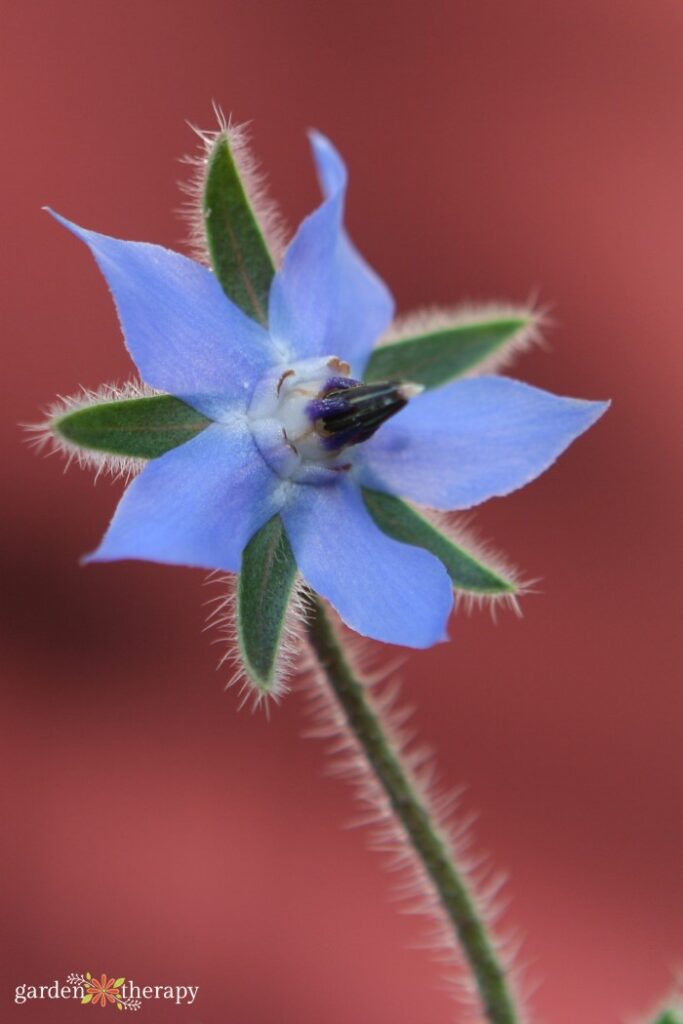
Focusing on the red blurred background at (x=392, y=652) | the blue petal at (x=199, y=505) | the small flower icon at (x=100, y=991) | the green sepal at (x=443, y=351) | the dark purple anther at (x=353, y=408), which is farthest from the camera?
the red blurred background at (x=392, y=652)

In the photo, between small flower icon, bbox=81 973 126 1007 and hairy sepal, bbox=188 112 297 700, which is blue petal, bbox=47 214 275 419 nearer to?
hairy sepal, bbox=188 112 297 700

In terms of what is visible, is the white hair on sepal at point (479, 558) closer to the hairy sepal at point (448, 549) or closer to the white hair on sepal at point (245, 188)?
the hairy sepal at point (448, 549)

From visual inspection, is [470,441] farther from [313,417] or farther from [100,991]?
[100,991]

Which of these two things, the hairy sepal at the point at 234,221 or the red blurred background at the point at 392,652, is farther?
the red blurred background at the point at 392,652

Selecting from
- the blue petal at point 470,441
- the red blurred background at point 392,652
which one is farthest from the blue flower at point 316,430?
the red blurred background at point 392,652

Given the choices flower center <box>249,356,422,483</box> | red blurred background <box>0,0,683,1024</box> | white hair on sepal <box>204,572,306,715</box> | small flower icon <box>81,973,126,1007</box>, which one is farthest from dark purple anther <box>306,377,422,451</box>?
red blurred background <box>0,0,683,1024</box>

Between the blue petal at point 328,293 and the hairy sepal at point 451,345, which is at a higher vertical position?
the blue petal at point 328,293

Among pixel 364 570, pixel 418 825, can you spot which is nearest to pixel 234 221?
pixel 364 570
